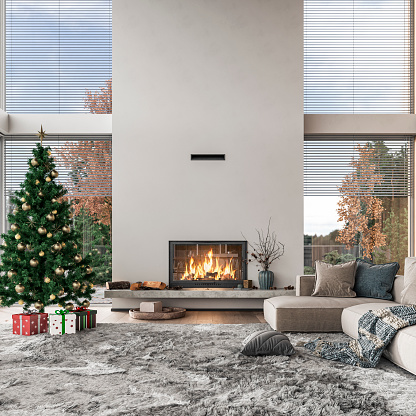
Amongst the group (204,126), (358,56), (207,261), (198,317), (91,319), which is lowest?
(198,317)

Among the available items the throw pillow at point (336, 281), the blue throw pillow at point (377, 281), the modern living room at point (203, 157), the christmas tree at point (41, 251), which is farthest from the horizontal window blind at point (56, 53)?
the blue throw pillow at point (377, 281)

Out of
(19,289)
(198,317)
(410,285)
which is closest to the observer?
(410,285)

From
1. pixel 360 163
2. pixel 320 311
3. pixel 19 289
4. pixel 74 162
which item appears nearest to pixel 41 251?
pixel 19 289

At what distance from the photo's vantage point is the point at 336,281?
558 centimetres

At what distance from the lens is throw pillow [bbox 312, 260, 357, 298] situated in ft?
18.1

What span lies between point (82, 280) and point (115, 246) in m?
1.49

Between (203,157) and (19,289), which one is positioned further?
(203,157)

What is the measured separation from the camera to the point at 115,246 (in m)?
7.13

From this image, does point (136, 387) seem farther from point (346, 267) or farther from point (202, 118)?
point (202, 118)

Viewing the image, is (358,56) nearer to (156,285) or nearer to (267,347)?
(156,285)

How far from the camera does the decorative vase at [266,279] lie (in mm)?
6887

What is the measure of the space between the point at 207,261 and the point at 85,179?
242 centimetres

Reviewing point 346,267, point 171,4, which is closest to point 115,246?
point 346,267

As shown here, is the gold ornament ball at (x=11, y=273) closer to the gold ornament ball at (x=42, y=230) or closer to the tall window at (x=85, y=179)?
the gold ornament ball at (x=42, y=230)
